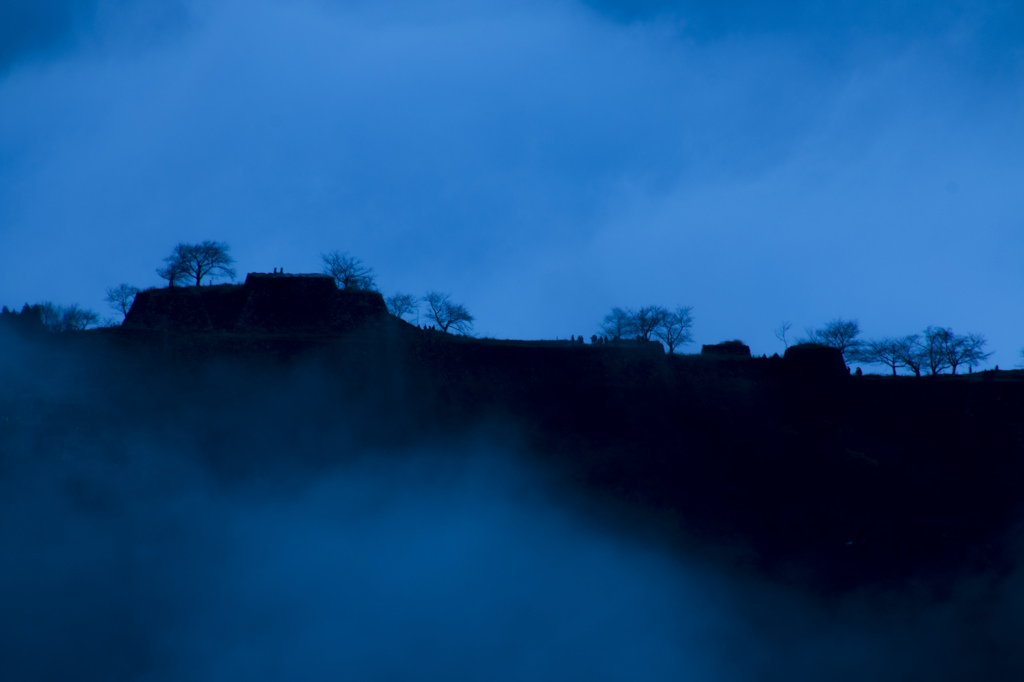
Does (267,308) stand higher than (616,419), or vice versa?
(267,308)

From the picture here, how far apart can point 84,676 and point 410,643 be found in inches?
482

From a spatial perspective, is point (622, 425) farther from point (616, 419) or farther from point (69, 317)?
point (69, 317)

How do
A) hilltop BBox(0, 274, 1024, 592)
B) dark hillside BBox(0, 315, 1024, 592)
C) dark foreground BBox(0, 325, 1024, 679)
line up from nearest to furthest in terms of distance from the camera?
dark foreground BBox(0, 325, 1024, 679), dark hillside BBox(0, 315, 1024, 592), hilltop BBox(0, 274, 1024, 592)

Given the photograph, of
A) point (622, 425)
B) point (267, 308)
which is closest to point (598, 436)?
point (622, 425)

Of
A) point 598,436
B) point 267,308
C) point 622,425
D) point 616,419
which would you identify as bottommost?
point 598,436

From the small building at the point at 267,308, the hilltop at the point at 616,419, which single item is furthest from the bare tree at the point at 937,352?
the small building at the point at 267,308

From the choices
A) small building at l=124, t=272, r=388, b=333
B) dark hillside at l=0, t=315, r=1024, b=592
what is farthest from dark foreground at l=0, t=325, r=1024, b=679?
small building at l=124, t=272, r=388, b=333

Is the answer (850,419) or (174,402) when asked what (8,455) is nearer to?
(174,402)

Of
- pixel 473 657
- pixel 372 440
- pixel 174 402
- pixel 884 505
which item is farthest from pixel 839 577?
pixel 174 402

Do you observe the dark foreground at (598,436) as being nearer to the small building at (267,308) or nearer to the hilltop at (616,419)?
the hilltop at (616,419)

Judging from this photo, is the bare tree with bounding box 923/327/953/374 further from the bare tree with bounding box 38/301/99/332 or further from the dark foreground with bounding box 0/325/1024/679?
the bare tree with bounding box 38/301/99/332

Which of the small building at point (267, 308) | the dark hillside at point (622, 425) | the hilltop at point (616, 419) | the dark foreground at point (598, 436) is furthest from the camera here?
the small building at point (267, 308)

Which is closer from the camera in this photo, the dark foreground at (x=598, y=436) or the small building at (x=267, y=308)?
the dark foreground at (x=598, y=436)

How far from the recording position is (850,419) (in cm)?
3922
